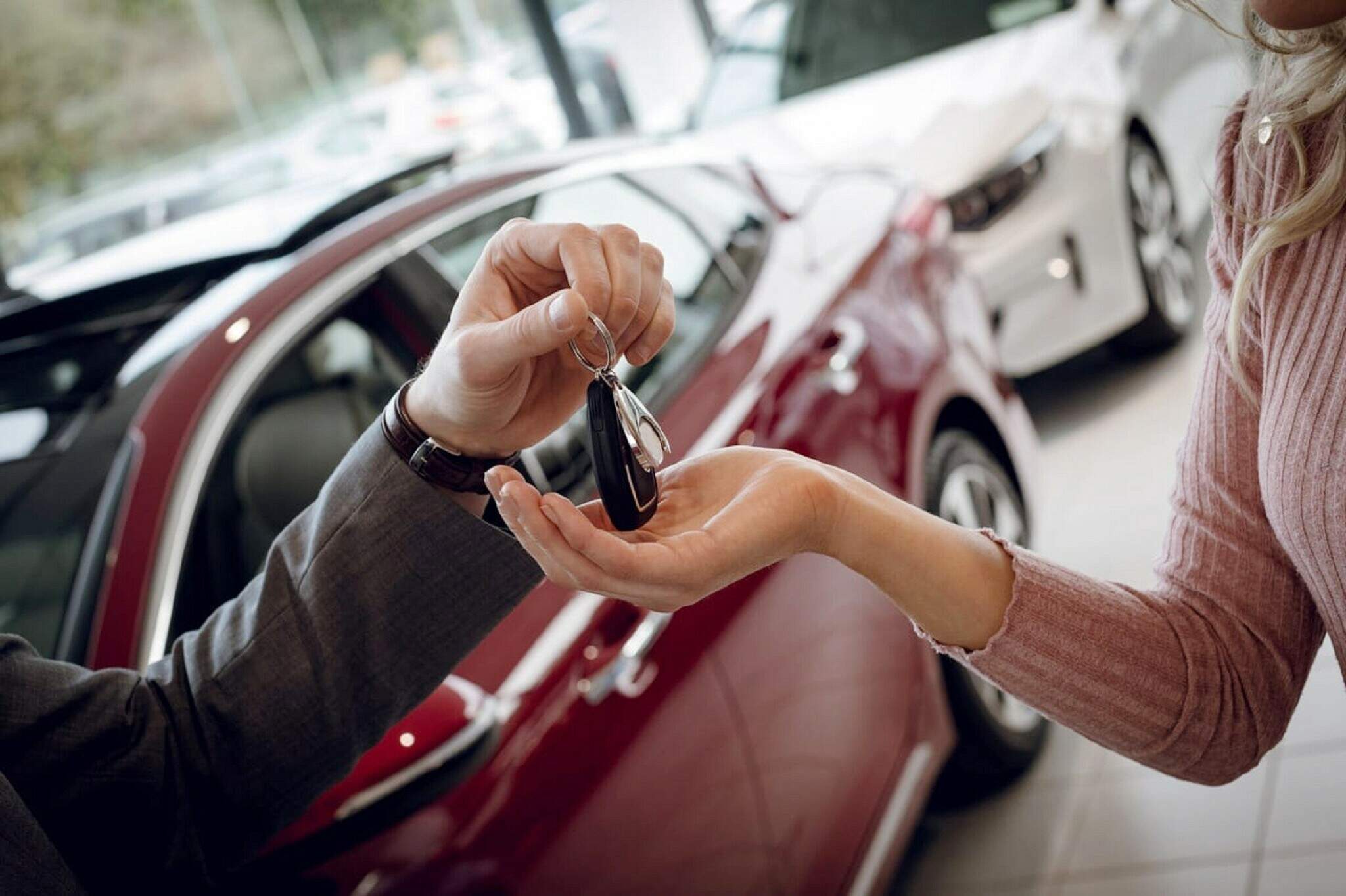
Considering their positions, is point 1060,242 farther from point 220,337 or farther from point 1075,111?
point 220,337

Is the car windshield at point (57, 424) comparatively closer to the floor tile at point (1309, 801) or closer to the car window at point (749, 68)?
the floor tile at point (1309, 801)

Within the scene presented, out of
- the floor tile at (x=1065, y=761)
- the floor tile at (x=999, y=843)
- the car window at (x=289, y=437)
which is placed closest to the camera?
the car window at (x=289, y=437)

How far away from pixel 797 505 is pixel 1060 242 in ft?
8.98

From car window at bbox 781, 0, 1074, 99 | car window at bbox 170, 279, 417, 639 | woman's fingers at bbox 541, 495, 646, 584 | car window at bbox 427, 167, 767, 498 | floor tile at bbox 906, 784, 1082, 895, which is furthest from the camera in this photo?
car window at bbox 781, 0, 1074, 99

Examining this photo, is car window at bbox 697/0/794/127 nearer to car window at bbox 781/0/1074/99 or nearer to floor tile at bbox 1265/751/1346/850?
car window at bbox 781/0/1074/99

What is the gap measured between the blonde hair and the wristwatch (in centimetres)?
61

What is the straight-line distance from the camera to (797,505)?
1.00 m

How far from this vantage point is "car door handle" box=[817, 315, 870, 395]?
218 cm

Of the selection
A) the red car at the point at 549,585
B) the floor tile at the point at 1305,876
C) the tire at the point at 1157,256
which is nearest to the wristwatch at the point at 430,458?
the red car at the point at 549,585

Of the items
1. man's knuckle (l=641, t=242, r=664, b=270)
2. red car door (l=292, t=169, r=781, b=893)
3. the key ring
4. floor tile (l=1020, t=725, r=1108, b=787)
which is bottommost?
floor tile (l=1020, t=725, r=1108, b=787)

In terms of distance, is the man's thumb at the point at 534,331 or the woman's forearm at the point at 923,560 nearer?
the man's thumb at the point at 534,331

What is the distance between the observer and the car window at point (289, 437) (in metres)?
1.57

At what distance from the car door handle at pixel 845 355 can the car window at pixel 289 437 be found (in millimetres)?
696

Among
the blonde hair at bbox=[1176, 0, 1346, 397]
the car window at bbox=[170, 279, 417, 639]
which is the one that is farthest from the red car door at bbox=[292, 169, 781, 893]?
the blonde hair at bbox=[1176, 0, 1346, 397]
